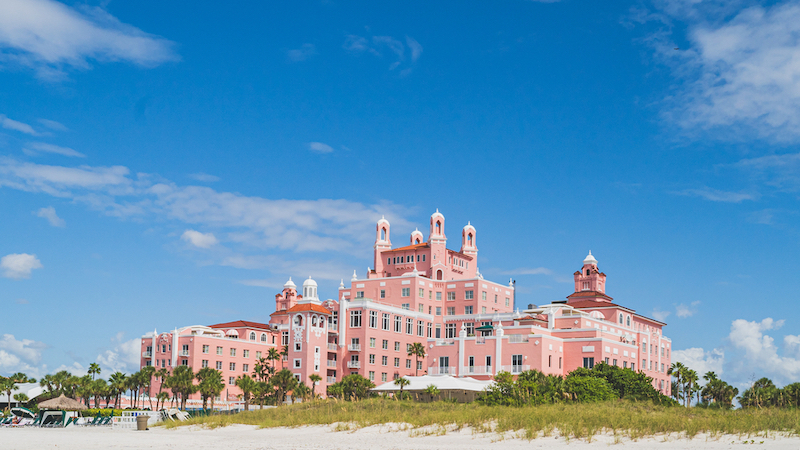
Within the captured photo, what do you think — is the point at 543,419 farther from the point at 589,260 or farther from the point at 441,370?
the point at 589,260

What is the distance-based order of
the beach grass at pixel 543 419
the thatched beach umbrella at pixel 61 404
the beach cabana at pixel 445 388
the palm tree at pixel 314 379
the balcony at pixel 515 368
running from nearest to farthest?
the beach grass at pixel 543 419
the thatched beach umbrella at pixel 61 404
the beach cabana at pixel 445 388
the balcony at pixel 515 368
the palm tree at pixel 314 379

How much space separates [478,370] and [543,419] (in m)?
41.6

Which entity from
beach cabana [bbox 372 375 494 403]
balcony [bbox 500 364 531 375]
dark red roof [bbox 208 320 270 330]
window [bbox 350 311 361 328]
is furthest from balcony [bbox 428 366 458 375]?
dark red roof [bbox 208 320 270 330]

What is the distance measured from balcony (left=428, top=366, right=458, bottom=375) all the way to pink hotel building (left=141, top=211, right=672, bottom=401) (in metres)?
0.12

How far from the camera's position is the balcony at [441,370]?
79438 millimetres

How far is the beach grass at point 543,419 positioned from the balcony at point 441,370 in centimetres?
3034

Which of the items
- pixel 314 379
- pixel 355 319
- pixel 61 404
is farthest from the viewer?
pixel 355 319

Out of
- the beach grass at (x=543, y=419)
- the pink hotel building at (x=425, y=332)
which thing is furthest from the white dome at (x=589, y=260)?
the beach grass at (x=543, y=419)

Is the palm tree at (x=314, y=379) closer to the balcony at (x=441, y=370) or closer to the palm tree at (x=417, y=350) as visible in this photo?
the palm tree at (x=417, y=350)

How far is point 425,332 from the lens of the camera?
93688 mm

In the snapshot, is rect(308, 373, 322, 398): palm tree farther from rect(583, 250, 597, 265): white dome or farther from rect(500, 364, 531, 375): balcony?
rect(583, 250, 597, 265): white dome

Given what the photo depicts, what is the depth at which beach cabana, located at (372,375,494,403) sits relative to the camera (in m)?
62.0

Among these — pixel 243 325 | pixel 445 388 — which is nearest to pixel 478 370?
pixel 445 388

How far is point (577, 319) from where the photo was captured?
84.1 metres
